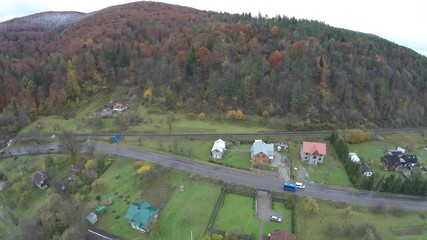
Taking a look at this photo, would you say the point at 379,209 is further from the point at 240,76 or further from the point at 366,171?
the point at 240,76

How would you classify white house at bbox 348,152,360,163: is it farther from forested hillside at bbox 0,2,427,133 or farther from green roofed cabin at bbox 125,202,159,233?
green roofed cabin at bbox 125,202,159,233

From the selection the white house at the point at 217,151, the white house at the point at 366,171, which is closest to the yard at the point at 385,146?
the white house at the point at 366,171

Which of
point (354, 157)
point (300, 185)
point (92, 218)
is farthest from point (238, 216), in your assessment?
point (354, 157)

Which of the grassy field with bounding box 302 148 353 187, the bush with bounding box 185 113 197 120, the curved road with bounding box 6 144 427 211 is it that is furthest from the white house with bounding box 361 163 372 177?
the bush with bounding box 185 113 197 120

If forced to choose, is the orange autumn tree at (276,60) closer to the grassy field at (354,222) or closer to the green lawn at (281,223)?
the grassy field at (354,222)

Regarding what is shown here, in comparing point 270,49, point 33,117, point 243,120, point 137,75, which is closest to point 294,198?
point 243,120

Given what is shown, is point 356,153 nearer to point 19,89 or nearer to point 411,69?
point 411,69
